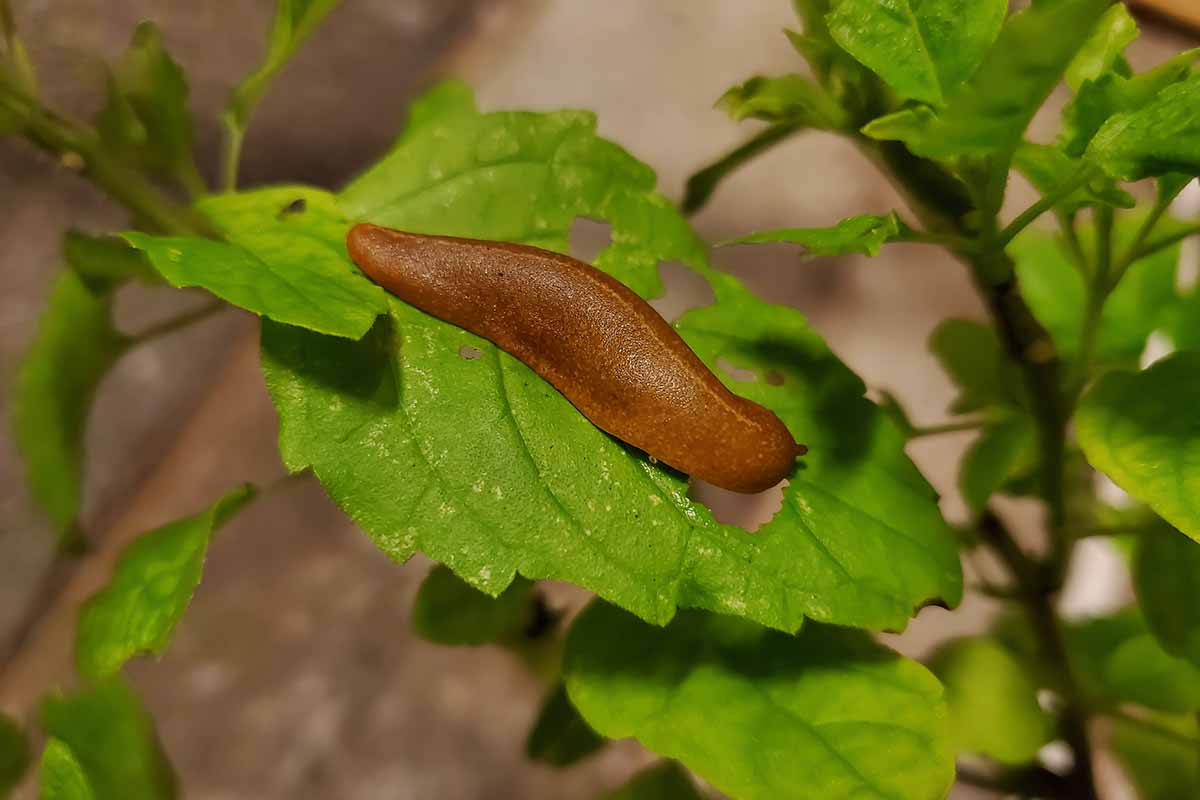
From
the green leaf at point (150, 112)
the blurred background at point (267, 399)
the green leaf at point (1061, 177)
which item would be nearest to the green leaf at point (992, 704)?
the green leaf at point (1061, 177)

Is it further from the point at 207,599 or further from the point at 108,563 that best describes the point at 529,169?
the point at 108,563

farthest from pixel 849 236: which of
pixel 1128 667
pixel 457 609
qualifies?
pixel 1128 667

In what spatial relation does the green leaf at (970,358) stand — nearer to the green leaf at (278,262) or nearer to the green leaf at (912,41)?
the green leaf at (912,41)

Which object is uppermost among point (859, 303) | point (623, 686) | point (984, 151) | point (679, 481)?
point (984, 151)

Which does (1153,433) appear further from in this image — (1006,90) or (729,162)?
(729,162)

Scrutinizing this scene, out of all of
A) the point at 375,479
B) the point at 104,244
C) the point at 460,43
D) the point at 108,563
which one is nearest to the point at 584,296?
the point at 375,479
